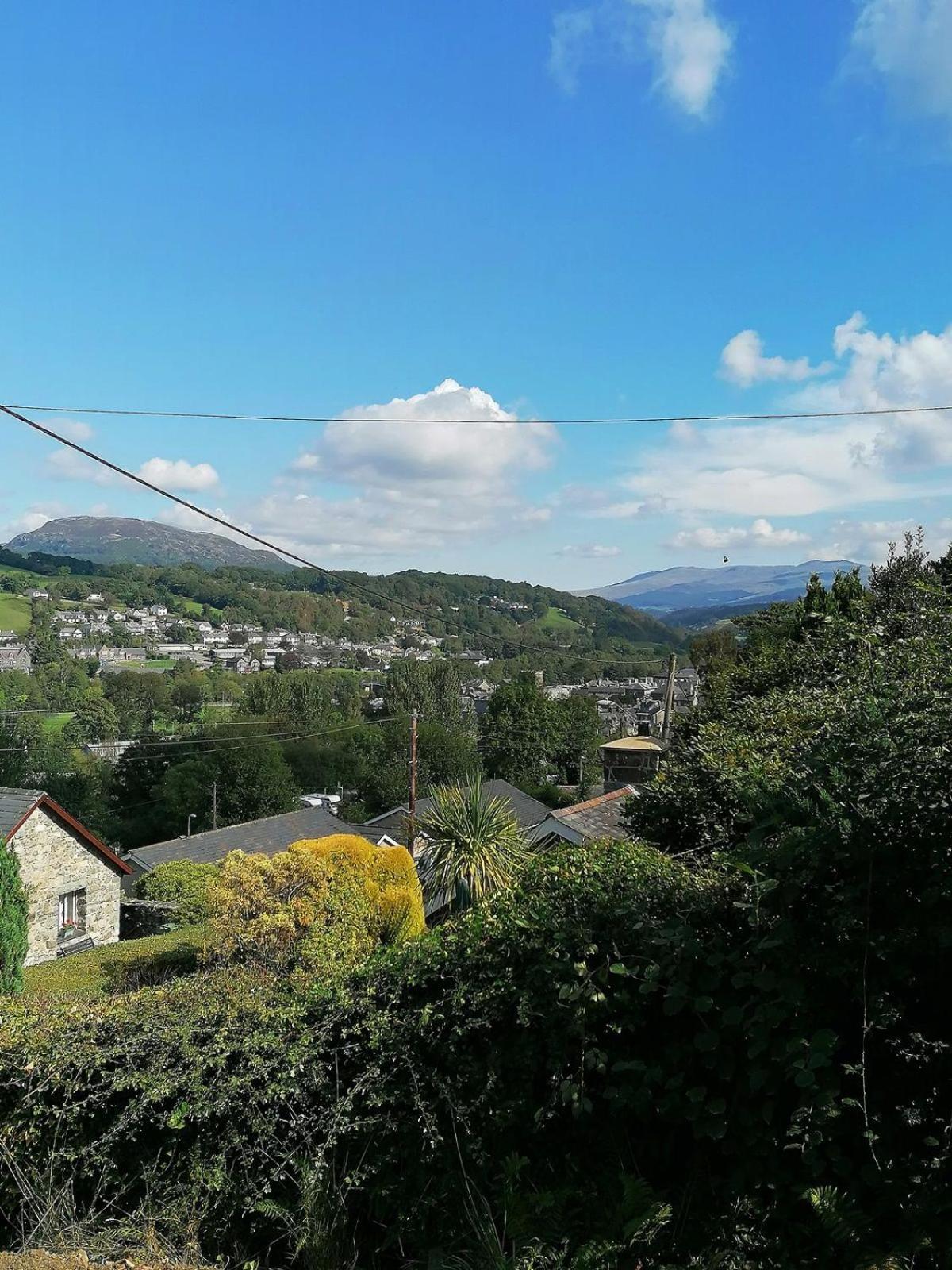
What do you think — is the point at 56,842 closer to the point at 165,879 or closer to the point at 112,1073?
the point at 165,879

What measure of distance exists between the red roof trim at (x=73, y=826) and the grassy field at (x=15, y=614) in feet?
280

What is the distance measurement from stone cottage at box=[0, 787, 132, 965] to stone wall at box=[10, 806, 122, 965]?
0.8 inches

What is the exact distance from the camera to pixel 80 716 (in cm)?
6606

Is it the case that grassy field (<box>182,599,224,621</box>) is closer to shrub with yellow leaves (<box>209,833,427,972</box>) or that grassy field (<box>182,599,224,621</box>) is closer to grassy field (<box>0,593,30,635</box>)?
grassy field (<box>0,593,30,635</box>)

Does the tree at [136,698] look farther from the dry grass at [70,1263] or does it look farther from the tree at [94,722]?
the dry grass at [70,1263]

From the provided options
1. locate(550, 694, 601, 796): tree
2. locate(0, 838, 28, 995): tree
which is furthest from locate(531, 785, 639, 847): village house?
locate(550, 694, 601, 796): tree

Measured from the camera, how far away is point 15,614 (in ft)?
333

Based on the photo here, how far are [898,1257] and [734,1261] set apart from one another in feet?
2.04

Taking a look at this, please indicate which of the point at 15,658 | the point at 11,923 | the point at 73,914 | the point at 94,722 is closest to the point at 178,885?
the point at 73,914

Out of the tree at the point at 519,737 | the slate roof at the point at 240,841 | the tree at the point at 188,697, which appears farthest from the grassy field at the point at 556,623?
the slate roof at the point at 240,841

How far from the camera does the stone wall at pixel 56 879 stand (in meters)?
18.9

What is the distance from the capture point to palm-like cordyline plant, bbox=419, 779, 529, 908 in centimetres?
1094

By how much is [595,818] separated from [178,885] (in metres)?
13.9

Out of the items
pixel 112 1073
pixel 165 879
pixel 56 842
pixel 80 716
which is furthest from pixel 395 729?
pixel 112 1073
